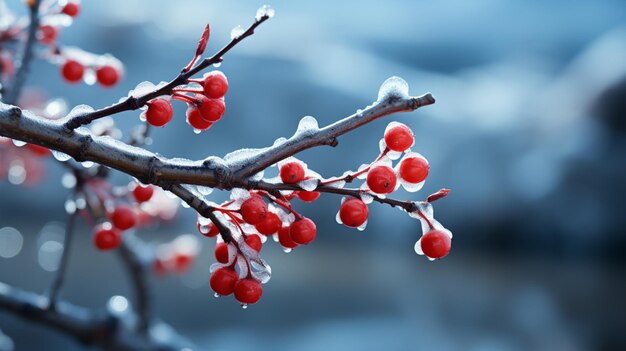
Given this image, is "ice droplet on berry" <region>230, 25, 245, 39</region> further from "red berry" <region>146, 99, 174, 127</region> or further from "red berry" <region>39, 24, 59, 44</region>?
"red berry" <region>39, 24, 59, 44</region>

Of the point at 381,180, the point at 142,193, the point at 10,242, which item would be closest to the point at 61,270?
the point at 142,193

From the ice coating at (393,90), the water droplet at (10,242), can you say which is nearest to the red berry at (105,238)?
the ice coating at (393,90)

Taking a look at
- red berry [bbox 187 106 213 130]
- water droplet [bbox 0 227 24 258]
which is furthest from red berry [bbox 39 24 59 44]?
water droplet [bbox 0 227 24 258]

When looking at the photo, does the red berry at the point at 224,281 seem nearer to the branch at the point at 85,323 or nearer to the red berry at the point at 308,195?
the red berry at the point at 308,195

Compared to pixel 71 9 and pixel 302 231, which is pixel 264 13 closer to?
pixel 302 231

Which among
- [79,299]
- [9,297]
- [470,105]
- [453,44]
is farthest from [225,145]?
[9,297]

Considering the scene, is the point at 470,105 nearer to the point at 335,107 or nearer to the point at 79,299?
the point at 335,107
